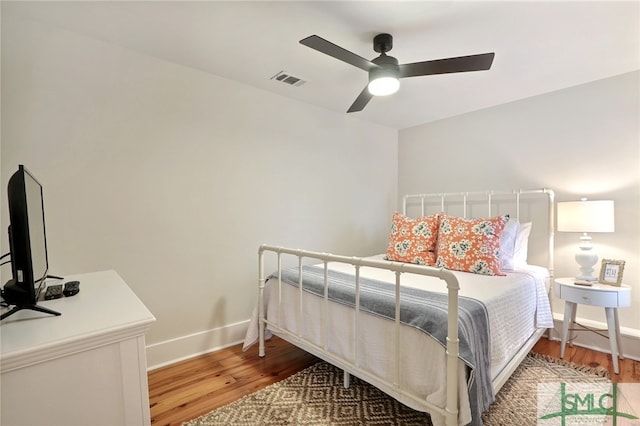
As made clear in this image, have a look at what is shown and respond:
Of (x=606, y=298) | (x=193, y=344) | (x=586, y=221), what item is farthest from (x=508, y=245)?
(x=193, y=344)

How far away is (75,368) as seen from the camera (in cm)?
87

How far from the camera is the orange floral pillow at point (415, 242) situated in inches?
101

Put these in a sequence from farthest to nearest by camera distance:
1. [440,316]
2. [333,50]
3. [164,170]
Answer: [164,170], [333,50], [440,316]

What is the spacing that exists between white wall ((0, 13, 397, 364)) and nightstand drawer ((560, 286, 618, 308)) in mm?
2009

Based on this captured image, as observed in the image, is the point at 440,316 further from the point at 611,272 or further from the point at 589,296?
the point at 611,272

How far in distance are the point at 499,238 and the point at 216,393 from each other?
226 centimetres

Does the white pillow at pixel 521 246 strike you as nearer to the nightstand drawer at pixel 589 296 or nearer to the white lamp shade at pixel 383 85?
the nightstand drawer at pixel 589 296

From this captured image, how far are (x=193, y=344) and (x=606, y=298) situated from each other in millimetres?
2973

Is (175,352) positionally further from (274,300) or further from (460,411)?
(460,411)

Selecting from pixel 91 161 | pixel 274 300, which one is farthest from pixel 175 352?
pixel 91 161

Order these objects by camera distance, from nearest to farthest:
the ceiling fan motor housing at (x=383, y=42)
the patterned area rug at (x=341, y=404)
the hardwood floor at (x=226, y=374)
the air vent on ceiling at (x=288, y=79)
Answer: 1. the patterned area rug at (x=341, y=404)
2. the hardwood floor at (x=226, y=374)
3. the ceiling fan motor housing at (x=383, y=42)
4. the air vent on ceiling at (x=288, y=79)

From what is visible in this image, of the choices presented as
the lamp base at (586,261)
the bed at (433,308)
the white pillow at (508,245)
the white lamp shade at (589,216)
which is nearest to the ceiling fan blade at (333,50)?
the bed at (433,308)

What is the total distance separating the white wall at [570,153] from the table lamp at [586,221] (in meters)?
0.26

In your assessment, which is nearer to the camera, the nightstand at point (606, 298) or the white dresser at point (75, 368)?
the white dresser at point (75, 368)
